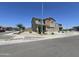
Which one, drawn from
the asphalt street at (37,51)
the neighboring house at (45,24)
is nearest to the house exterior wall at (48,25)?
the neighboring house at (45,24)

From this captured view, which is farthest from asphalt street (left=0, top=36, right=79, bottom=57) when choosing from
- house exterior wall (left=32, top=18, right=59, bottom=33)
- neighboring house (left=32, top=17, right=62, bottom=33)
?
house exterior wall (left=32, top=18, right=59, bottom=33)

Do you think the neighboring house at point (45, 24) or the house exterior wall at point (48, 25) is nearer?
the neighboring house at point (45, 24)

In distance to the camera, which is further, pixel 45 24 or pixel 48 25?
pixel 48 25

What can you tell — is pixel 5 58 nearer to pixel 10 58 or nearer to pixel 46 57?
pixel 10 58

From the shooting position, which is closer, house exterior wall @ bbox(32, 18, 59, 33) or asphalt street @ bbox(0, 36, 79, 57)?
asphalt street @ bbox(0, 36, 79, 57)

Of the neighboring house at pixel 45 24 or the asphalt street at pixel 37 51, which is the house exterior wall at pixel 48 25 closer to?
the neighboring house at pixel 45 24

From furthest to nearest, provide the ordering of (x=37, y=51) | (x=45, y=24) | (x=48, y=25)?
(x=48, y=25) → (x=45, y=24) → (x=37, y=51)

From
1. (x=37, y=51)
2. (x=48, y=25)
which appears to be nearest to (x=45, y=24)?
(x=48, y=25)

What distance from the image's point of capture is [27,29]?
151 ft

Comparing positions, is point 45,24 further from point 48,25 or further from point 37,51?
point 37,51

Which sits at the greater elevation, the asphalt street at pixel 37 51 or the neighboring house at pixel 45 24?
the asphalt street at pixel 37 51

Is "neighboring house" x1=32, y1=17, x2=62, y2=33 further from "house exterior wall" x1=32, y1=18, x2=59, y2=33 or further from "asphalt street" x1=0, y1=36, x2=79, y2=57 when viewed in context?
"asphalt street" x1=0, y1=36, x2=79, y2=57

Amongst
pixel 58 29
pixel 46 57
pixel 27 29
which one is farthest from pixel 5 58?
pixel 58 29

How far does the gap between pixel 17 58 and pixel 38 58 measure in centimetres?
120
